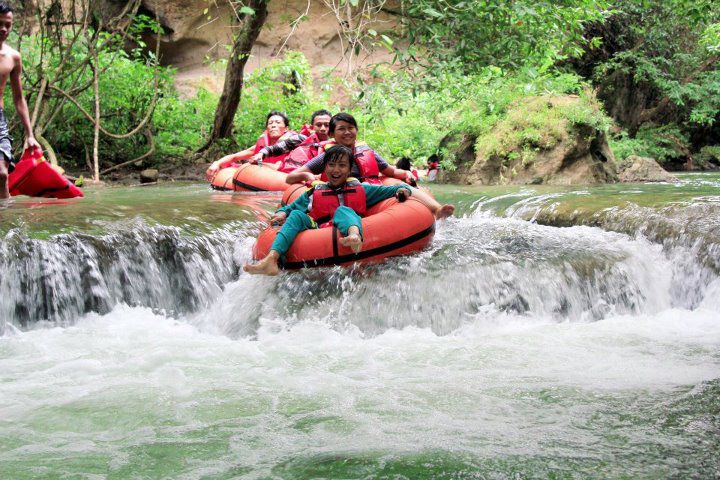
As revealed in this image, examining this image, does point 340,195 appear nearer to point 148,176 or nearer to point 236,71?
point 148,176

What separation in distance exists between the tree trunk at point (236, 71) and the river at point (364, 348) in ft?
14.2

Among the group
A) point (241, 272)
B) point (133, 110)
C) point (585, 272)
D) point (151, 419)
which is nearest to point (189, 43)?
point (133, 110)

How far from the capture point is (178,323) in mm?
4559

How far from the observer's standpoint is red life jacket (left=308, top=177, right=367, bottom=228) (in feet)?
16.5

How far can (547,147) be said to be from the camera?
32.0 ft

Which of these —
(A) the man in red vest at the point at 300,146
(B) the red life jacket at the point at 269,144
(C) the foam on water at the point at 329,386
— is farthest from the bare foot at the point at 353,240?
(B) the red life jacket at the point at 269,144

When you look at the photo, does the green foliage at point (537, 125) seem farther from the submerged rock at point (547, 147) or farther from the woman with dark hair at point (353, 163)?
the woman with dark hair at point (353, 163)

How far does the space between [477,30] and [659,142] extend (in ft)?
35.5

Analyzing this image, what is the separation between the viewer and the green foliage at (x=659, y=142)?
14.8 m

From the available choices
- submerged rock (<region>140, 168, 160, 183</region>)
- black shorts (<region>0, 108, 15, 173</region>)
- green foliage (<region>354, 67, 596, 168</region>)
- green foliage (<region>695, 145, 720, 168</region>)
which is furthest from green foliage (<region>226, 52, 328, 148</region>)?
green foliage (<region>695, 145, 720, 168</region>)

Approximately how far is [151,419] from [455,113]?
9.48 meters

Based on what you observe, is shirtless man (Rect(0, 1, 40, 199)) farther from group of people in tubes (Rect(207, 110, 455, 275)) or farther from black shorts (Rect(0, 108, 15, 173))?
group of people in tubes (Rect(207, 110, 455, 275))

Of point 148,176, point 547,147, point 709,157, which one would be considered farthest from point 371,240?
point 709,157

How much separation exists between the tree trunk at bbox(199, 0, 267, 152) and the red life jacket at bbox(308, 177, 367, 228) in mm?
5081
